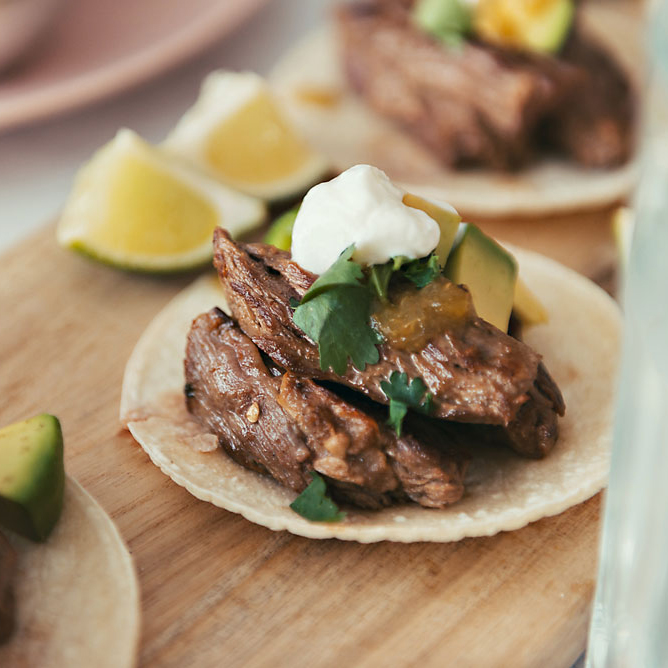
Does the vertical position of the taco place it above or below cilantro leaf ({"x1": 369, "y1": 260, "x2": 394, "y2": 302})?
below

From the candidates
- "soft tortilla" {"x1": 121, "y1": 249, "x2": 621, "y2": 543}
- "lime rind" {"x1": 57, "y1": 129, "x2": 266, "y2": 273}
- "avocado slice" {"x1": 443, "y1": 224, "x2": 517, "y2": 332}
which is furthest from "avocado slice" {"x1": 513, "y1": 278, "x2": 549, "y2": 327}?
"lime rind" {"x1": 57, "y1": 129, "x2": 266, "y2": 273}

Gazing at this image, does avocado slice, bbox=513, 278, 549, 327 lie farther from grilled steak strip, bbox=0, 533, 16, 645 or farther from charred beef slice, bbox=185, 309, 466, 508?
grilled steak strip, bbox=0, 533, 16, 645

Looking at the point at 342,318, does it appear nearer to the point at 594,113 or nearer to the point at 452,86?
the point at 452,86

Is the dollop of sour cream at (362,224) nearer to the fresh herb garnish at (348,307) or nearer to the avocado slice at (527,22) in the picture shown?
the fresh herb garnish at (348,307)

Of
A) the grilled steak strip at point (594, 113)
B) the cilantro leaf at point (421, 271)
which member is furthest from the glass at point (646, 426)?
the grilled steak strip at point (594, 113)

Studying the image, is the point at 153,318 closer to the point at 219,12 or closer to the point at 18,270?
the point at 18,270

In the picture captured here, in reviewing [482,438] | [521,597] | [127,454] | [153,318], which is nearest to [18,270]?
[153,318]
